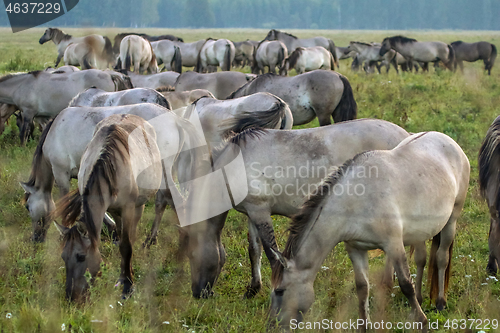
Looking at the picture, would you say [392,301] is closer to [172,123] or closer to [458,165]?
[458,165]

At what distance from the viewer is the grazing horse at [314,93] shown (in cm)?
896

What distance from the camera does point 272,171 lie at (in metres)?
4.61

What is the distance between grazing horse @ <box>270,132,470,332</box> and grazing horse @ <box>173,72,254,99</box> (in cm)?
768

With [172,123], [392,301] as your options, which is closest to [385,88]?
[172,123]

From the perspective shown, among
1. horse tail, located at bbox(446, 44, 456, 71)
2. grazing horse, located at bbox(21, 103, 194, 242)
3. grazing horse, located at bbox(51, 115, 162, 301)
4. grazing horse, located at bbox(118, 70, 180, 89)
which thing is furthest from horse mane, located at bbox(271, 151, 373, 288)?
horse tail, located at bbox(446, 44, 456, 71)

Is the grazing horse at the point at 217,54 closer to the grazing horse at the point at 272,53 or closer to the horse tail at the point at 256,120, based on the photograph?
the grazing horse at the point at 272,53

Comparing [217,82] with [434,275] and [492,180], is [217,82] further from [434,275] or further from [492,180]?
[434,275]

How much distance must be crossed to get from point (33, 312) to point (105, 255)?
80.9 inches

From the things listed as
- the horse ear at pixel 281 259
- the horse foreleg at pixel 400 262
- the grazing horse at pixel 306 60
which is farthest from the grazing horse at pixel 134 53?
the horse foreleg at pixel 400 262

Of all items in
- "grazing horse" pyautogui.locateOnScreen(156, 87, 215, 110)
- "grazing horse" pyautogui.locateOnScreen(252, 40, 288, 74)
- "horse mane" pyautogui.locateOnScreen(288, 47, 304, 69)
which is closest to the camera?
"grazing horse" pyautogui.locateOnScreen(156, 87, 215, 110)

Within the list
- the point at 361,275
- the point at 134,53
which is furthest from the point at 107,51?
the point at 361,275

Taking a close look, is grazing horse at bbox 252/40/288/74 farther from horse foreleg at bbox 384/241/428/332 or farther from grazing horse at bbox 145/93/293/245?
horse foreleg at bbox 384/241/428/332

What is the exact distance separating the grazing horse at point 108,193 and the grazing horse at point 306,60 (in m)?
13.3

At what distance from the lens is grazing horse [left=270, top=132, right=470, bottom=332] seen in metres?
3.48
